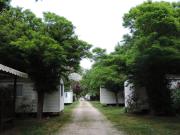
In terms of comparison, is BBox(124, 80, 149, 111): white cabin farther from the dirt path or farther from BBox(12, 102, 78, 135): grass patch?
BBox(12, 102, 78, 135): grass patch

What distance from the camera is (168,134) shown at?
1253cm

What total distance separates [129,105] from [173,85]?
3596 mm

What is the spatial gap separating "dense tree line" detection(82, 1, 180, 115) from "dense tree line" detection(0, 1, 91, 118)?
→ 273 centimetres

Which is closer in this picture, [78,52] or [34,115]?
[78,52]

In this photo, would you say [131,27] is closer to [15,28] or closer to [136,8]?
[136,8]

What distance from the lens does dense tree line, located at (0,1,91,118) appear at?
1792 centimetres

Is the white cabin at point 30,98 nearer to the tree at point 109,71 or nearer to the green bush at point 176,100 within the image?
the tree at point 109,71

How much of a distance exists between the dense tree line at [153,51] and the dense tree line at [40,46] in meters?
2.73

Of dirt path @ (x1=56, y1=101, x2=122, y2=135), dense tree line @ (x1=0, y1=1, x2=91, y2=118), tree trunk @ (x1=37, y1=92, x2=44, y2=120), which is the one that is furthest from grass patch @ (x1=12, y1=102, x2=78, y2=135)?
dense tree line @ (x1=0, y1=1, x2=91, y2=118)

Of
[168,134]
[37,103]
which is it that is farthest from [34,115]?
[168,134]

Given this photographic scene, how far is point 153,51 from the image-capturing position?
54.9 feet

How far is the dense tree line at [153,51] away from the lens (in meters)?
16.5

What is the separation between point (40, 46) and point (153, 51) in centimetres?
589

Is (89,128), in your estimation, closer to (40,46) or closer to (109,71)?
(40,46)
